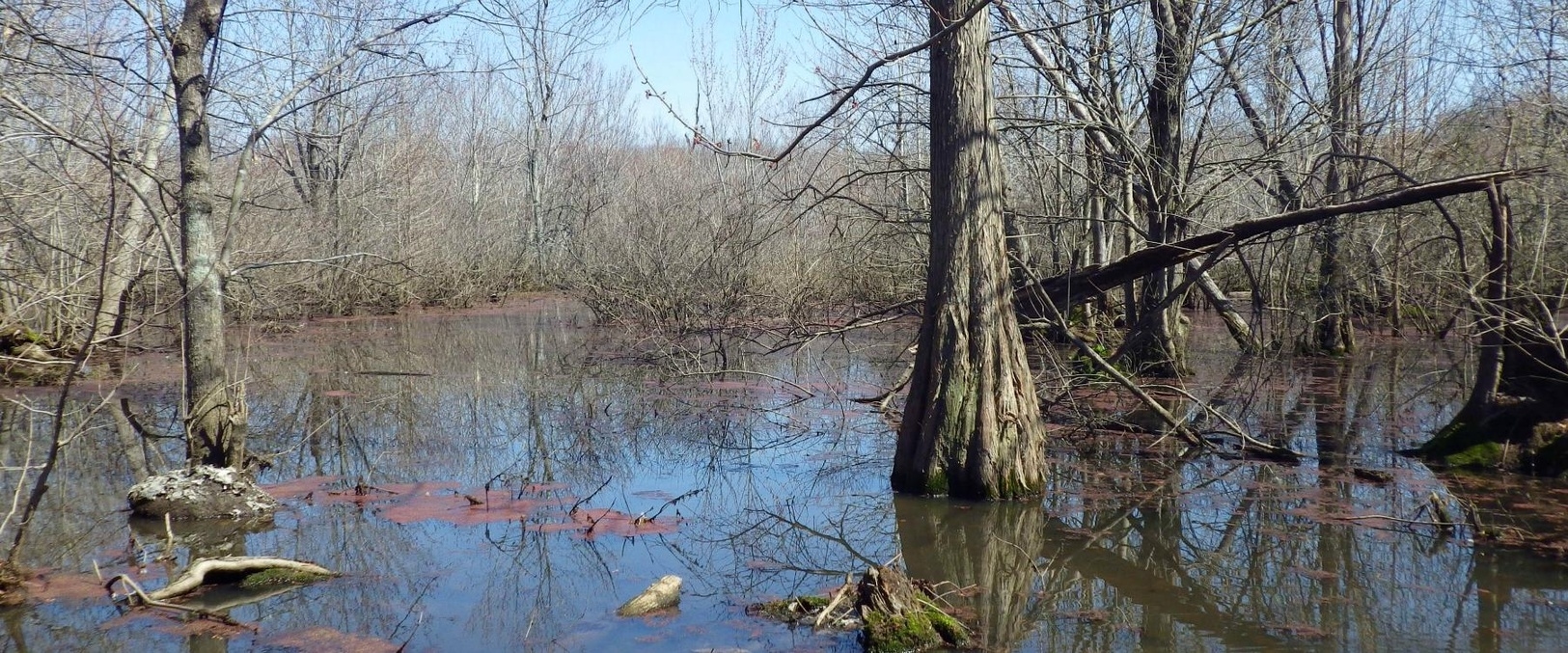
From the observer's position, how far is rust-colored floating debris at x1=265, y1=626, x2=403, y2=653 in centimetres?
491

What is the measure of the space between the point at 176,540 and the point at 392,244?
61.9ft

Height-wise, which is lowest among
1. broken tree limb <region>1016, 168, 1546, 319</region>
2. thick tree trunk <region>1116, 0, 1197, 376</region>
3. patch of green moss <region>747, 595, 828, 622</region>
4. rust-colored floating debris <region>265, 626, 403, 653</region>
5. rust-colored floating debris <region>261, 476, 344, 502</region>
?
rust-colored floating debris <region>265, 626, 403, 653</region>

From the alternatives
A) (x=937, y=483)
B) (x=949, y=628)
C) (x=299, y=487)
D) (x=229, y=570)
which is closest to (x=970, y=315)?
(x=937, y=483)

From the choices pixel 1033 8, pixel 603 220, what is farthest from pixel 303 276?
pixel 1033 8

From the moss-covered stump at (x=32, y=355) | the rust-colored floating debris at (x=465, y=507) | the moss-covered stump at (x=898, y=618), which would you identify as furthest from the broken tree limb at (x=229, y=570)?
the moss-covered stump at (x=32, y=355)

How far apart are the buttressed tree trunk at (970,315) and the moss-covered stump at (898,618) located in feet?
8.14

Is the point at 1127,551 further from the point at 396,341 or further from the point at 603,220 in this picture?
the point at 603,220

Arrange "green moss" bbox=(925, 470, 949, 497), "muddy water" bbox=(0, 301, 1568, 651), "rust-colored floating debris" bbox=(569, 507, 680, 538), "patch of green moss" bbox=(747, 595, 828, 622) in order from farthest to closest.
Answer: "green moss" bbox=(925, 470, 949, 497)
"rust-colored floating debris" bbox=(569, 507, 680, 538)
"patch of green moss" bbox=(747, 595, 828, 622)
"muddy water" bbox=(0, 301, 1568, 651)

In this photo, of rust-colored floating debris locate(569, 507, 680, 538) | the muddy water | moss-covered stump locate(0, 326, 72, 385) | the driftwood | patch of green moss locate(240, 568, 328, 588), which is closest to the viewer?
the muddy water

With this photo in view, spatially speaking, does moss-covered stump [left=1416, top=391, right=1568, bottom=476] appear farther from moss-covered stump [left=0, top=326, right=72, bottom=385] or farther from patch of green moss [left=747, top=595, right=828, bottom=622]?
moss-covered stump [left=0, top=326, right=72, bottom=385]

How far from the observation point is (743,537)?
700 cm

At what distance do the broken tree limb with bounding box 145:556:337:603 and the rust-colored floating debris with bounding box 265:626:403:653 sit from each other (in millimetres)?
814

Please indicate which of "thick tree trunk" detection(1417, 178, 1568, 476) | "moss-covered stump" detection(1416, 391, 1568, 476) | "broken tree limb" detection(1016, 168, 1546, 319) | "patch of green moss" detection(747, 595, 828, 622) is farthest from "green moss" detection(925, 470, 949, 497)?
"moss-covered stump" detection(1416, 391, 1568, 476)

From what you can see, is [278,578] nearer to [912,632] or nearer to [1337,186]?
[912,632]
